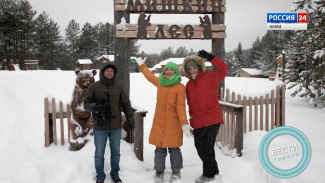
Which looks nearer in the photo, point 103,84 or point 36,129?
point 103,84

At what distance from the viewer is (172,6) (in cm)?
570

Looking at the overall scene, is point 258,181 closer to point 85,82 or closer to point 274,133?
point 274,133

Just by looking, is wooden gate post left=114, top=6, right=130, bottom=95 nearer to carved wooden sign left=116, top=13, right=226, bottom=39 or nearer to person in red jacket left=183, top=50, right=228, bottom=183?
carved wooden sign left=116, top=13, right=226, bottom=39

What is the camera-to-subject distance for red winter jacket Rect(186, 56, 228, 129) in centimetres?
401

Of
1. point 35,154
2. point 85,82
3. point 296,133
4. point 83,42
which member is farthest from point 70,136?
point 83,42

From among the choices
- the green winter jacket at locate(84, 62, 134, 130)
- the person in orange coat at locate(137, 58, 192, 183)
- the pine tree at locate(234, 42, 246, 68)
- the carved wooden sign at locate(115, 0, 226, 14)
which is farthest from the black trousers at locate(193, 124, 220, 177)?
the pine tree at locate(234, 42, 246, 68)

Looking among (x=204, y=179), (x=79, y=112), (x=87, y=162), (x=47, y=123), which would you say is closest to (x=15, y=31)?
(x=47, y=123)

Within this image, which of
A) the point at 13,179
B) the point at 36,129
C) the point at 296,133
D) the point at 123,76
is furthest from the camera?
the point at 36,129

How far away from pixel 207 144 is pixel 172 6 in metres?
3.17

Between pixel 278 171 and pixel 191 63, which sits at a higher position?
pixel 191 63

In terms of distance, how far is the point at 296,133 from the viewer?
11.5 feet

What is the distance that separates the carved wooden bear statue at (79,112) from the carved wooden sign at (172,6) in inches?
65.9

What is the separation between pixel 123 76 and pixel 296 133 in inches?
138

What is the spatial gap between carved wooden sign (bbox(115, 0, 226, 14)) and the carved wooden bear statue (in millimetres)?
1675
